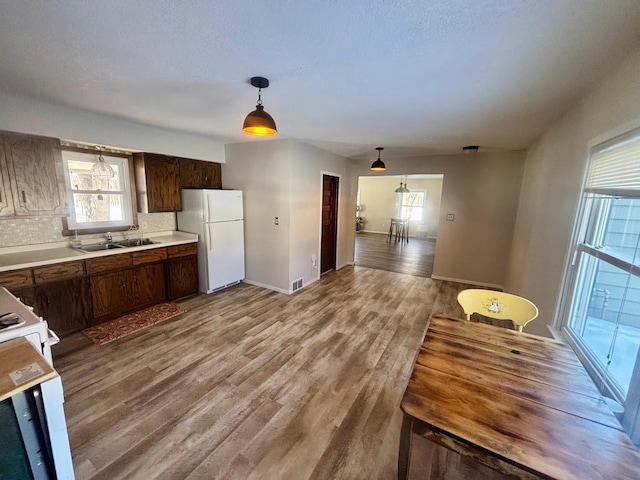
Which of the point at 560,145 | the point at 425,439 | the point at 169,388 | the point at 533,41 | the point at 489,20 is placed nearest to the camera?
the point at 425,439

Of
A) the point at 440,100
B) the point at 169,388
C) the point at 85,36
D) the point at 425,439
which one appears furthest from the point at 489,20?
the point at 169,388

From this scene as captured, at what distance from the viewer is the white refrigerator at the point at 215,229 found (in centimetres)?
388

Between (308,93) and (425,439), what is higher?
(308,93)

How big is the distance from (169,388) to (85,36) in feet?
8.13

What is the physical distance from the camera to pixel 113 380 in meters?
2.19

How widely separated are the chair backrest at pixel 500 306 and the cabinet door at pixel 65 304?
3.86 meters

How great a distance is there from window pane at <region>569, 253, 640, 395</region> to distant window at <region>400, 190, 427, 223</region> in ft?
28.7

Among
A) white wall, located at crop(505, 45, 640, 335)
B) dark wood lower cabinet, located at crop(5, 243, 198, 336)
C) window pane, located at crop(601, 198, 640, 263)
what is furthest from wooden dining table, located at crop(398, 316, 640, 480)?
dark wood lower cabinet, located at crop(5, 243, 198, 336)

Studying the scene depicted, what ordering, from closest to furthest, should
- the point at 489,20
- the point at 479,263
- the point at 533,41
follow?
1. the point at 489,20
2. the point at 533,41
3. the point at 479,263

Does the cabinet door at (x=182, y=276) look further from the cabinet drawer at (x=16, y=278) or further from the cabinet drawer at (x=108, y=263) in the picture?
the cabinet drawer at (x=16, y=278)

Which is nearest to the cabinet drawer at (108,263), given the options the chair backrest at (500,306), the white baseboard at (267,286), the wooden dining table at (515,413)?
the white baseboard at (267,286)

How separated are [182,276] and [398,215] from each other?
874 centimetres

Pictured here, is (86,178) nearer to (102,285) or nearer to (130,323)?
(102,285)

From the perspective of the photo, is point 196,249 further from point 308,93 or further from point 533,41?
point 533,41
